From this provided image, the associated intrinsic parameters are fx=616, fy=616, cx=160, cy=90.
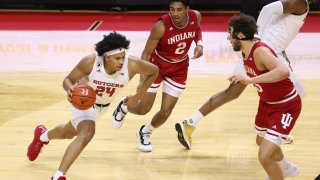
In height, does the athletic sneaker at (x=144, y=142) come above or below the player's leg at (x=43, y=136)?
below

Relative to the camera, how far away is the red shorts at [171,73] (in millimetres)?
6371

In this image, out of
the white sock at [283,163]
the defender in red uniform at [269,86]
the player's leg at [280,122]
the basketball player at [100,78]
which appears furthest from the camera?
the white sock at [283,163]

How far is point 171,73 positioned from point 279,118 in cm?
176

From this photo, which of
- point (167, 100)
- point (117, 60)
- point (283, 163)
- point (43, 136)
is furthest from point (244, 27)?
point (43, 136)

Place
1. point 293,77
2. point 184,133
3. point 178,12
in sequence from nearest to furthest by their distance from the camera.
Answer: point 293,77 < point 178,12 < point 184,133

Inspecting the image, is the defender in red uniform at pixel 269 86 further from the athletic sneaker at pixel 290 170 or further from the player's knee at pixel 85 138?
the player's knee at pixel 85 138

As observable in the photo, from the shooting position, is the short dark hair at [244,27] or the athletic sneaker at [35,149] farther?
the athletic sneaker at [35,149]

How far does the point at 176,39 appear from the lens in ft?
20.5

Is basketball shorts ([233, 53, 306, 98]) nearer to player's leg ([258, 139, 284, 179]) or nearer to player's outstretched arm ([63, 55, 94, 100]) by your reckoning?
player's leg ([258, 139, 284, 179])

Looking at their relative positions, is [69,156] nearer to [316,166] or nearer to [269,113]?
[269,113]

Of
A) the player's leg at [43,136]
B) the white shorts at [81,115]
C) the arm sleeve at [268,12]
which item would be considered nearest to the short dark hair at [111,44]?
the white shorts at [81,115]

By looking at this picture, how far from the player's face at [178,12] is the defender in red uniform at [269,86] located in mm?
1247

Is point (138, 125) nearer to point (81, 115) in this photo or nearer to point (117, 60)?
point (81, 115)

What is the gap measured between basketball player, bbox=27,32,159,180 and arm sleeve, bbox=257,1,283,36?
45.6 inches
